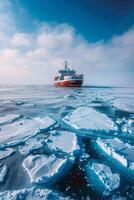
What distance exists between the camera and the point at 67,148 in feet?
12.8

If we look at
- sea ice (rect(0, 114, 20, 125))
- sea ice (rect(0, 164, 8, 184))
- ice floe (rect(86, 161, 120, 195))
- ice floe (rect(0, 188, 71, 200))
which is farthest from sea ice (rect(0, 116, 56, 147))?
ice floe (rect(86, 161, 120, 195))

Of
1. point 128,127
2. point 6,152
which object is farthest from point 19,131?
point 128,127

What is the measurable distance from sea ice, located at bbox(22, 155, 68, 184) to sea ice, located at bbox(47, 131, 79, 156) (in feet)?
1.60

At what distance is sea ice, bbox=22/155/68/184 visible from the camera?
8.69 feet

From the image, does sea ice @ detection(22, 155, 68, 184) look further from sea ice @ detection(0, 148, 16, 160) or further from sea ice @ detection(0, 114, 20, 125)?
sea ice @ detection(0, 114, 20, 125)

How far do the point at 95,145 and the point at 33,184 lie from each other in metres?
2.02

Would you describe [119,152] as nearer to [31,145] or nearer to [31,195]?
[31,145]

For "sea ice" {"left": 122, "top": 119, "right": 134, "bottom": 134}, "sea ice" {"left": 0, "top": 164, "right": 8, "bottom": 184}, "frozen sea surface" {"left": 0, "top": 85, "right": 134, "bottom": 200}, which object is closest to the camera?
"frozen sea surface" {"left": 0, "top": 85, "right": 134, "bottom": 200}

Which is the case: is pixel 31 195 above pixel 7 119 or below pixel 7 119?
above

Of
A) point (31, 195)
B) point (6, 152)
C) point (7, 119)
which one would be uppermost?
point (31, 195)

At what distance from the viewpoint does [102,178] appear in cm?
267

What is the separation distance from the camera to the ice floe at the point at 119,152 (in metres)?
3.10

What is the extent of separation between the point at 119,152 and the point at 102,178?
3.86 ft

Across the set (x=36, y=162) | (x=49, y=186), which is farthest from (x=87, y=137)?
(x=49, y=186)
